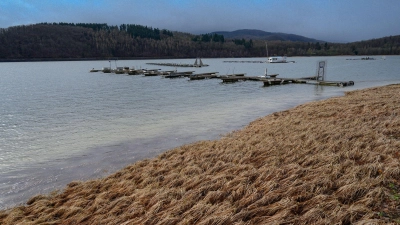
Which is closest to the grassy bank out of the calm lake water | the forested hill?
the calm lake water

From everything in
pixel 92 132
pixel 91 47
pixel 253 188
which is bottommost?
pixel 92 132

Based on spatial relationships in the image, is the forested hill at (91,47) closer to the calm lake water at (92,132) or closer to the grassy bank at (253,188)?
the calm lake water at (92,132)

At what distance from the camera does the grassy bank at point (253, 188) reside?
513 cm

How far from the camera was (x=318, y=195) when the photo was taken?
18.0 feet

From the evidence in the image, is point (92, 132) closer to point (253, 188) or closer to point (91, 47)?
point (253, 188)

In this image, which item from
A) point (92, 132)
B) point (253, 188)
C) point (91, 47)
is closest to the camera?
point (253, 188)

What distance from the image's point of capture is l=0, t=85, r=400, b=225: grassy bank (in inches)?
202

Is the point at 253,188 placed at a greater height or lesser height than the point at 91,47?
lesser

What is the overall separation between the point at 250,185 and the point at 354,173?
2.29 meters

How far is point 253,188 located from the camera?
6059 mm

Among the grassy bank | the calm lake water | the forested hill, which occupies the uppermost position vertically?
the forested hill

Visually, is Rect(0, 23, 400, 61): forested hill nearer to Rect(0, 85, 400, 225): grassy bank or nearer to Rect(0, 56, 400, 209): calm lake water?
Rect(0, 56, 400, 209): calm lake water

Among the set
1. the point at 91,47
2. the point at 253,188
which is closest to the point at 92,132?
the point at 253,188

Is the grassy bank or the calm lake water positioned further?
the calm lake water
